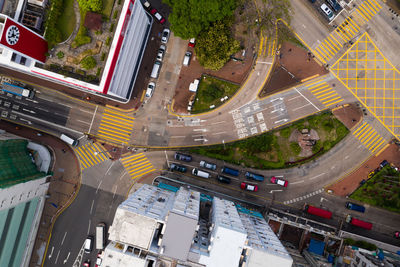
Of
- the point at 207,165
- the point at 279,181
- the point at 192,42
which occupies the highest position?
the point at 192,42

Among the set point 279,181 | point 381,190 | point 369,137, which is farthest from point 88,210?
point 381,190

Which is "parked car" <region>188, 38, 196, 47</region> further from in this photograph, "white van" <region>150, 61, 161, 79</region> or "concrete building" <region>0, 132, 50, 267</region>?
"concrete building" <region>0, 132, 50, 267</region>

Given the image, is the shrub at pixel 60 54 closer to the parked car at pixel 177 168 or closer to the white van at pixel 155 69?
the white van at pixel 155 69

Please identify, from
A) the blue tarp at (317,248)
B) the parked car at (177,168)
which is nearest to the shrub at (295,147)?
the blue tarp at (317,248)

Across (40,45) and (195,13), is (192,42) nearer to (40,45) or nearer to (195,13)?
(195,13)

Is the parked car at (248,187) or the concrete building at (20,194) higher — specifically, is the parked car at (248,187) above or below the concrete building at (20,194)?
above
